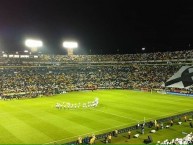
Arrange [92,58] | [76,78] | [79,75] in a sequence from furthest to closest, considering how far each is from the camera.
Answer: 1. [92,58]
2. [79,75]
3. [76,78]

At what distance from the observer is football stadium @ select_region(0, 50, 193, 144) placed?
1254 inches

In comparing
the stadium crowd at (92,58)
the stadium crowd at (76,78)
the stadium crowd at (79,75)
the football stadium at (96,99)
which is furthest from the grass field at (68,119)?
the stadium crowd at (92,58)

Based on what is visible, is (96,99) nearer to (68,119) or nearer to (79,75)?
(68,119)

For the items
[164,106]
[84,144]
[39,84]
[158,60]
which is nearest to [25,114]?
[84,144]

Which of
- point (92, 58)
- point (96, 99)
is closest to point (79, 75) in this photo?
point (92, 58)

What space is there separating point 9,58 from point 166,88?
189 ft

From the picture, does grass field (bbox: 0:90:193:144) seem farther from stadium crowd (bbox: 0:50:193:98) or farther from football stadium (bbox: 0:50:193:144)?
stadium crowd (bbox: 0:50:193:98)

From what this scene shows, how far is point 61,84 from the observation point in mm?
84250

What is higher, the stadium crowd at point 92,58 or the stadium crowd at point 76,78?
the stadium crowd at point 92,58

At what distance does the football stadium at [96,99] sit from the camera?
3186cm

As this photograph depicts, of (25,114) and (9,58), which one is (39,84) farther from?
(25,114)

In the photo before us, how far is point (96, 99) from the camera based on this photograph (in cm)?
5194

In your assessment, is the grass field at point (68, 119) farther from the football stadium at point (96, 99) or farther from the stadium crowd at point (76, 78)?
the stadium crowd at point (76, 78)

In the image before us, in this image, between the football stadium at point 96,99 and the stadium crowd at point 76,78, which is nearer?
the football stadium at point 96,99
